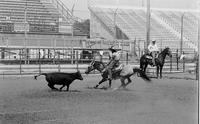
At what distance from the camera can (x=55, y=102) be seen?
9688 millimetres

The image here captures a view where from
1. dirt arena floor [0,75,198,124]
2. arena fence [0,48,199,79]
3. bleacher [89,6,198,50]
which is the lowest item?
dirt arena floor [0,75,198,124]

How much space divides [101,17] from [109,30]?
1.72 m

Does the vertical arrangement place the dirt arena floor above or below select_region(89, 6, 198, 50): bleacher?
below

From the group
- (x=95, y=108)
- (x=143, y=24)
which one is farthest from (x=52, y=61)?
(x=95, y=108)

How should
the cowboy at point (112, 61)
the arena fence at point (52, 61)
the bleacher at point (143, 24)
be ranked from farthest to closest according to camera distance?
the bleacher at point (143, 24) < the arena fence at point (52, 61) < the cowboy at point (112, 61)

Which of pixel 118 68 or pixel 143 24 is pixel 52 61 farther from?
pixel 118 68

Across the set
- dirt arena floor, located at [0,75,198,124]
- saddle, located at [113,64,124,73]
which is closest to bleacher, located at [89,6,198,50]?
saddle, located at [113,64,124,73]

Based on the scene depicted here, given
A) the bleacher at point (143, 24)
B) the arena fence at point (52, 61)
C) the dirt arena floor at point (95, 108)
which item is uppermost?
the bleacher at point (143, 24)

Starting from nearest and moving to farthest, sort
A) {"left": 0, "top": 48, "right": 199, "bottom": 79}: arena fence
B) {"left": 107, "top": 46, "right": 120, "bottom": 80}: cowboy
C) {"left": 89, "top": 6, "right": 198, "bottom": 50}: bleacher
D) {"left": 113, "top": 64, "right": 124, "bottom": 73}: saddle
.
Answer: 1. {"left": 107, "top": 46, "right": 120, "bottom": 80}: cowboy
2. {"left": 113, "top": 64, "right": 124, "bottom": 73}: saddle
3. {"left": 0, "top": 48, "right": 199, "bottom": 79}: arena fence
4. {"left": 89, "top": 6, "right": 198, "bottom": 50}: bleacher

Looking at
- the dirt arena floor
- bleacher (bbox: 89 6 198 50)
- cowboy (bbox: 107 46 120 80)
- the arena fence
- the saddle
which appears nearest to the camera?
the dirt arena floor

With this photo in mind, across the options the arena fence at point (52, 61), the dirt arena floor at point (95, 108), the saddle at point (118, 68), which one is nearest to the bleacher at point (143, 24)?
the arena fence at point (52, 61)

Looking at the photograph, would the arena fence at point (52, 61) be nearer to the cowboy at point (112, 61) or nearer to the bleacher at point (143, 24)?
the bleacher at point (143, 24)

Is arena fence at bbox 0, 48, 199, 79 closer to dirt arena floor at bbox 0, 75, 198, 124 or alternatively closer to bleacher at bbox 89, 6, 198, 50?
bleacher at bbox 89, 6, 198, 50

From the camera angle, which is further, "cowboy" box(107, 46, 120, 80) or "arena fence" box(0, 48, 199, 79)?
"arena fence" box(0, 48, 199, 79)
